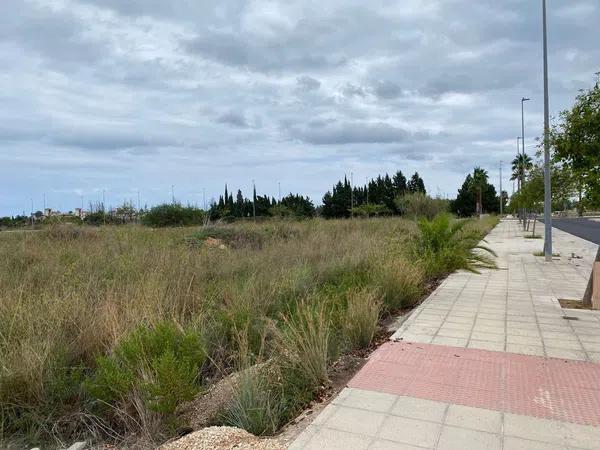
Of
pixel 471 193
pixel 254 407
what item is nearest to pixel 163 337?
pixel 254 407

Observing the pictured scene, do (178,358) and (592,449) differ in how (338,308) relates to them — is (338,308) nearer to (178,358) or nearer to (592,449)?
(178,358)

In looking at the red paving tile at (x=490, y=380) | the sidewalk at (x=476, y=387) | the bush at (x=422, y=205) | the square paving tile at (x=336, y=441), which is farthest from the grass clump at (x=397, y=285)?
the bush at (x=422, y=205)

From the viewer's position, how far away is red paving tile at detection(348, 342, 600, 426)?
3.60m

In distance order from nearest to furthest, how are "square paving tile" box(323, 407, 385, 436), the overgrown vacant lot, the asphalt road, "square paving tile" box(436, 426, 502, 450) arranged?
"square paving tile" box(436, 426, 502, 450) → "square paving tile" box(323, 407, 385, 436) → the overgrown vacant lot → the asphalt road

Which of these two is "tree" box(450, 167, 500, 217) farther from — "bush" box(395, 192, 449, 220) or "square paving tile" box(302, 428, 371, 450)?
"square paving tile" box(302, 428, 371, 450)

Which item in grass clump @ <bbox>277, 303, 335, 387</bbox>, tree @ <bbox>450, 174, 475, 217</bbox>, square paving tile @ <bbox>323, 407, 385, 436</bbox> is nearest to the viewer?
square paving tile @ <bbox>323, 407, 385, 436</bbox>

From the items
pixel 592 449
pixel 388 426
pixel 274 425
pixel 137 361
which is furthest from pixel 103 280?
pixel 592 449

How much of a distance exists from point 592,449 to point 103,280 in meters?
5.87

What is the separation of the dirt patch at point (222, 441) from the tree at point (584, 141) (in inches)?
259

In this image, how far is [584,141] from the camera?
7.25 m

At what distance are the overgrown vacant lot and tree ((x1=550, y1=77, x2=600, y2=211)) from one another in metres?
3.09

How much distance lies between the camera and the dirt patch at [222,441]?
285cm

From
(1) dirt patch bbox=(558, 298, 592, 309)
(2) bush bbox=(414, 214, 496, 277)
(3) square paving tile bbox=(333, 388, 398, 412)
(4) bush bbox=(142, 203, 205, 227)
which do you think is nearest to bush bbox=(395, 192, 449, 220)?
(4) bush bbox=(142, 203, 205, 227)

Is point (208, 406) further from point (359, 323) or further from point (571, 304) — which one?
point (571, 304)
